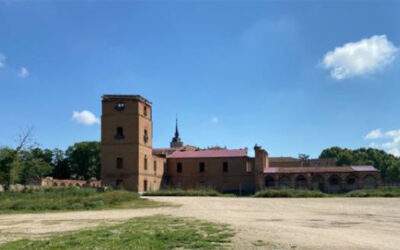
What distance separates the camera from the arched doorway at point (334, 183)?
231 ft

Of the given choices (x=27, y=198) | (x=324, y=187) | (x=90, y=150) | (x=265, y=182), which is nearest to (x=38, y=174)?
(x=90, y=150)

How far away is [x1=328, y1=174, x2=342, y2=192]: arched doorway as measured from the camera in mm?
70312

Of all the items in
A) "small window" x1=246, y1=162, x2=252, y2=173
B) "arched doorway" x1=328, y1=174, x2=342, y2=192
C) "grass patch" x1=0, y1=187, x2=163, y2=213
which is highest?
"small window" x1=246, y1=162, x2=252, y2=173

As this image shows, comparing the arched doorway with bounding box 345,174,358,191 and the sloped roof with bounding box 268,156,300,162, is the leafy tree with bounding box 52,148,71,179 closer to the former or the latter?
the sloped roof with bounding box 268,156,300,162

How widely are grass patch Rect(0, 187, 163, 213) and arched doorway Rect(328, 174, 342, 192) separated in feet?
111

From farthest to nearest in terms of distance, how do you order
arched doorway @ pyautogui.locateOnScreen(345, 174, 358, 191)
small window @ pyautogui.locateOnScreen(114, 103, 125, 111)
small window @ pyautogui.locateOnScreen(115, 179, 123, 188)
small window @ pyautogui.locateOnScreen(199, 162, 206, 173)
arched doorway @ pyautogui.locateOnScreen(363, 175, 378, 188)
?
small window @ pyautogui.locateOnScreen(199, 162, 206, 173), arched doorway @ pyautogui.locateOnScreen(345, 174, 358, 191), small window @ pyautogui.locateOnScreen(114, 103, 125, 111), arched doorway @ pyautogui.locateOnScreen(363, 175, 378, 188), small window @ pyautogui.locateOnScreen(115, 179, 123, 188)

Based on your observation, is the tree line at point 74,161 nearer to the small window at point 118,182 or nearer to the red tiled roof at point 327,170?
the small window at point 118,182

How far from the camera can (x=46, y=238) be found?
1723cm

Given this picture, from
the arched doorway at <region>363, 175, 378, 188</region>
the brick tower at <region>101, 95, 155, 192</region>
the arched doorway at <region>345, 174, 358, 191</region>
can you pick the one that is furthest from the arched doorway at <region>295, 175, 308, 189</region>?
the brick tower at <region>101, 95, 155, 192</region>

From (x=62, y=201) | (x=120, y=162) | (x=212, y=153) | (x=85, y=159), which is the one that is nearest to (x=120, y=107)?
(x=120, y=162)

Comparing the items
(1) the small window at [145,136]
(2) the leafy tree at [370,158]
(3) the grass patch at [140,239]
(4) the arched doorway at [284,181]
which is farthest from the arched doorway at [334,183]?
(3) the grass patch at [140,239]

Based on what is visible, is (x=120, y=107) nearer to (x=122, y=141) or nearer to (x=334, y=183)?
(x=122, y=141)

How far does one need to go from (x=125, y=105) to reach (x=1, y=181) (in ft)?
54.6

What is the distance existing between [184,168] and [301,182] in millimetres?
16281
